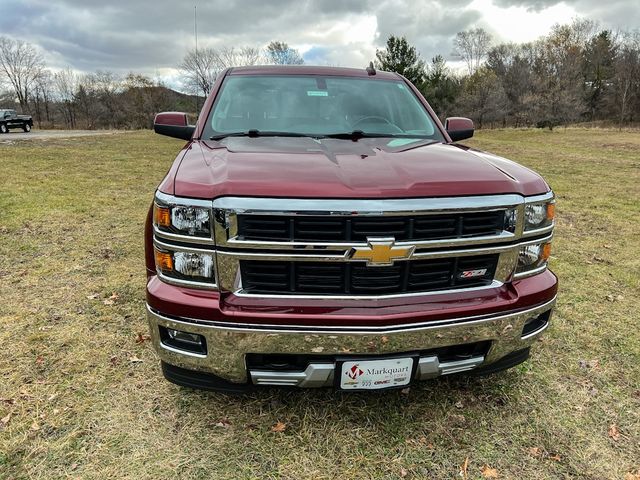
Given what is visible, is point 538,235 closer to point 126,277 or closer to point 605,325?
point 605,325

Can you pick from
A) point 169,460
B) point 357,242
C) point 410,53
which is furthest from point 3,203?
point 410,53

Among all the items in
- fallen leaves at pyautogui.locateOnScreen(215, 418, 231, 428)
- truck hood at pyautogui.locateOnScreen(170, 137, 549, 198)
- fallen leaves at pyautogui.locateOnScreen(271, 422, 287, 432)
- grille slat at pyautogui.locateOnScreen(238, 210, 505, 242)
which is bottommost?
fallen leaves at pyautogui.locateOnScreen(271, 422, 287, 432)

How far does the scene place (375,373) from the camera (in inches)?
79.7

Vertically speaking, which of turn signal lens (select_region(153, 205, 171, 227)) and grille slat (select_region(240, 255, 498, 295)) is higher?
turn signal lens (select_region(153, 205, 171, 227))

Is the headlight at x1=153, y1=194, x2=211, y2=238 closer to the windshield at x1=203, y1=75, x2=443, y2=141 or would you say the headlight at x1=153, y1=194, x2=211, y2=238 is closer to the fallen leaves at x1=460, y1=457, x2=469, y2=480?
the windshield at x1=203, y1=75, x2=443, y2=141

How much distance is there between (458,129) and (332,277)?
2.24m

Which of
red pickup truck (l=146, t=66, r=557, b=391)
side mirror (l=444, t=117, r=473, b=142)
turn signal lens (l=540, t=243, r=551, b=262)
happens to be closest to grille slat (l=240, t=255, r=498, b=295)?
red pickup truck (l=146, t=66, r=557, b=391)

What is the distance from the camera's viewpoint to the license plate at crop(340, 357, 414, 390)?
6.54 feet

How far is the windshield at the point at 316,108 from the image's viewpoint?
3041 millimetres

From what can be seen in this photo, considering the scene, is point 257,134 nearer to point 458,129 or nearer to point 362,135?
point 362,135

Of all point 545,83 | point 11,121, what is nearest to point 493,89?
point 545,83

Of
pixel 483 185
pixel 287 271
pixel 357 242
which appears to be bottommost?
pixel 287 271

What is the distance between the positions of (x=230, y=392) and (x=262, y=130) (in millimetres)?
1671

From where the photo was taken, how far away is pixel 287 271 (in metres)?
1.95
